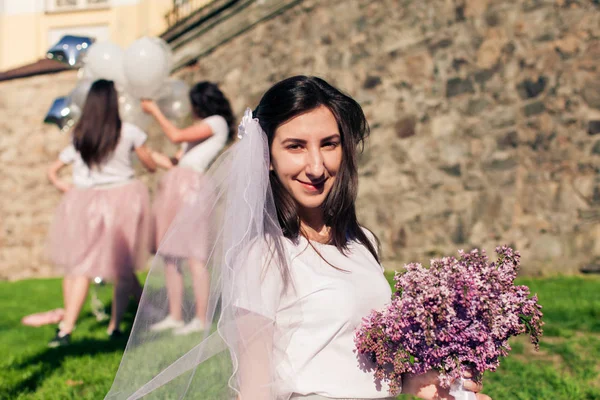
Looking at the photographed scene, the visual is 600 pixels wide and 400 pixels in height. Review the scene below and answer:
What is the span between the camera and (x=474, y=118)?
675 cm

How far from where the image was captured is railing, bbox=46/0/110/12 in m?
19.1

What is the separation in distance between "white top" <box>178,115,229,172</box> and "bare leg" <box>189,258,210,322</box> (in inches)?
124

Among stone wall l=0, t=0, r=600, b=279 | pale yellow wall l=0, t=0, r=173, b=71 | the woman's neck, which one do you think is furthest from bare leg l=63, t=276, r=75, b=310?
pale yellow wall l=0, t=0, r=173, b=71

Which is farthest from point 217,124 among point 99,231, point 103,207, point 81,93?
point 81,93

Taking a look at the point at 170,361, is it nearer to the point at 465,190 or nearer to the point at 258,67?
the point at 465,190

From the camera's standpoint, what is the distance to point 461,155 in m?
6.87

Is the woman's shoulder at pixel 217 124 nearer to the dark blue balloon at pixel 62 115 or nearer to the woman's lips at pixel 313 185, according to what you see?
the dark blue balloon at pixel 62 115

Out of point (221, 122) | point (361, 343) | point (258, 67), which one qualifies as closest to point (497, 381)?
point (361, 343)

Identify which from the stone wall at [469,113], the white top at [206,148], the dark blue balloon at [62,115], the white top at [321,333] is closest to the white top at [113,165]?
the white top at [206,148]

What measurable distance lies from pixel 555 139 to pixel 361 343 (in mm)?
5066

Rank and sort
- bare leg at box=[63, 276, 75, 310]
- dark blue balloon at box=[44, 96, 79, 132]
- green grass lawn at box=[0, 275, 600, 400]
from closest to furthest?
1. green grass lawn at box=[0, 275, 600, 400]
2. bare leg at box=[63, 276, 75, 310]
3. dark blue balloon at box=[44, 96, 79, 132]

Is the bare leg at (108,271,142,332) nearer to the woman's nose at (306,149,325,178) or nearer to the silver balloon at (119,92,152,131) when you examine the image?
the silver balloon at (119,92,152,131)

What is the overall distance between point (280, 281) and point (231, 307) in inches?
6.6

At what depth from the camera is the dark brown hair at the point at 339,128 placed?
6.64 feet
